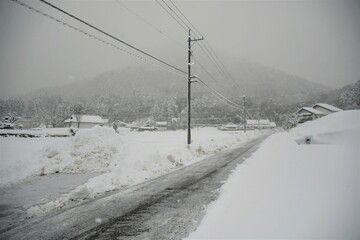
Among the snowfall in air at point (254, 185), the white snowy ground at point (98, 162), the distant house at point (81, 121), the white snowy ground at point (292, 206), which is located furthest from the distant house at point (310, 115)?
the distant house at point (81, 121)

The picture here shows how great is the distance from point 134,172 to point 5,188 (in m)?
5.03

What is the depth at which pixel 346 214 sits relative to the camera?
Answer: 390 cm

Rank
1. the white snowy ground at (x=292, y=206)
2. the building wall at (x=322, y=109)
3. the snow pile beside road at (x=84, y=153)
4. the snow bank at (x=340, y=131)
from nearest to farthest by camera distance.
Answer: the white snowy ground at (x=292, y=206)
the snow bank at (x=340, y=131)
the snow pile beside road at (x=84, y=153)
the building wall at (x=322, y=109)

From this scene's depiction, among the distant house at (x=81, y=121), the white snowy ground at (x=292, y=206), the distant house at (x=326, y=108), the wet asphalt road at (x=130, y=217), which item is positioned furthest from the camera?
the distant house at (x=81, y=121)

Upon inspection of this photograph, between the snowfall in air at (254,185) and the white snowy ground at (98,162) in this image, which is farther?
the white snowy ground at (98,162)

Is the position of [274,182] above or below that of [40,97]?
below

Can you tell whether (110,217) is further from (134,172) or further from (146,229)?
(134,172)

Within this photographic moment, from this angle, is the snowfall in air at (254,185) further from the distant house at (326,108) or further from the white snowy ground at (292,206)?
the distant house at (326,108)

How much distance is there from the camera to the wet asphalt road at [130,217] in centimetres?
447

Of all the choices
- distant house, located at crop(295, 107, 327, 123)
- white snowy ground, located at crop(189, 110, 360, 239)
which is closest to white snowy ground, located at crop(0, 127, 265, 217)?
white snowy ground, located at crop(189, 110, 360, 239)

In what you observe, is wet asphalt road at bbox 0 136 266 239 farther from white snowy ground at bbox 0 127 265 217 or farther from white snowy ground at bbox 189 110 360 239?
white snowy ground at bbox 0 127 265 217

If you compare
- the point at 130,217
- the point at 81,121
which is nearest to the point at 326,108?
the point at 130,217

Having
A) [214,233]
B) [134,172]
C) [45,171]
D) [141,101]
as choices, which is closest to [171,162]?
[134,172]

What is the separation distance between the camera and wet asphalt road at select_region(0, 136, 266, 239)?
447cm
